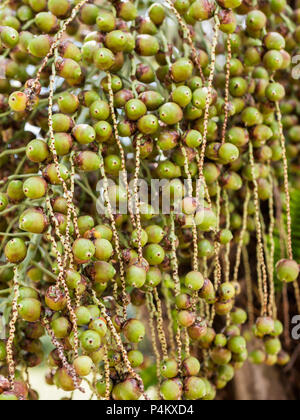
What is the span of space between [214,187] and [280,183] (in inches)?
12.4

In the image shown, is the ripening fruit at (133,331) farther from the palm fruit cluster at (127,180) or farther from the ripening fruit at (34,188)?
the ripening fruit at (34,188)

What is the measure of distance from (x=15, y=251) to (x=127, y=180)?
232 mm

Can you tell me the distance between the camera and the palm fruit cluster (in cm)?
69

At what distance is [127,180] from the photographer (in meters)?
0.82

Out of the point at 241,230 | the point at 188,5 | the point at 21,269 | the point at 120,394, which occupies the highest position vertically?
the point at 188,5

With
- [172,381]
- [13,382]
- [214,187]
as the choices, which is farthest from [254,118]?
[13,382]

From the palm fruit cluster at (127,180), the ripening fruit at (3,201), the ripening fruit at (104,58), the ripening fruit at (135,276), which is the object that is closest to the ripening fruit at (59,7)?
the palm fruit cluster at (127,180)

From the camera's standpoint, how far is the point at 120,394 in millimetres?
699

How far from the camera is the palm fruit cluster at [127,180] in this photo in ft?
2.27

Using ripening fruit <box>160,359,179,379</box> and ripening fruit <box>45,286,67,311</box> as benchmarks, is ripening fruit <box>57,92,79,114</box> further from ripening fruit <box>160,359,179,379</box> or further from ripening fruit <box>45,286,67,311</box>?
ripening fruit <box>160,359,179,379</box>

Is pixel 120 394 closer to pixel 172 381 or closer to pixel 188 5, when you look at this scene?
pixel 172 381

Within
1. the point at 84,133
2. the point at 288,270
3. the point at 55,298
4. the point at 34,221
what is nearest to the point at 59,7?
the point at 84,133

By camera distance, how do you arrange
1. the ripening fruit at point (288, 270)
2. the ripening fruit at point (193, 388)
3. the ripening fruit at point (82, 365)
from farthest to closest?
the ripening fruit at point (288, 270) < the ripening fruit at point (193, 388) < the ripening fruit at point (82, 365)

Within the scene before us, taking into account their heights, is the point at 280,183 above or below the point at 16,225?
above
